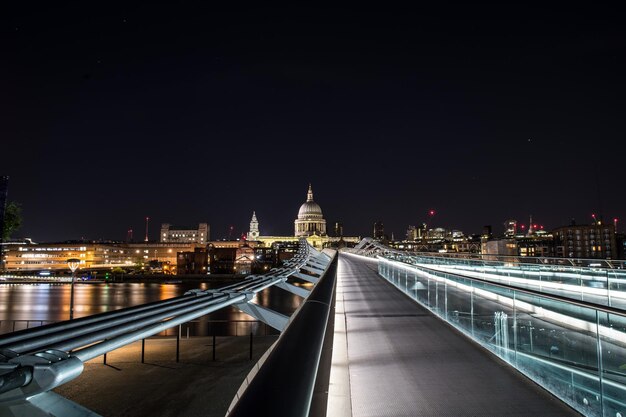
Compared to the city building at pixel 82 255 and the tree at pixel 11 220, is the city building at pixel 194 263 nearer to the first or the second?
the city building at pixel 82 255

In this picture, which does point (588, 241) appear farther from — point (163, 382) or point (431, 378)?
point (431, 378)

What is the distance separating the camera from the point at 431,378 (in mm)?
3988

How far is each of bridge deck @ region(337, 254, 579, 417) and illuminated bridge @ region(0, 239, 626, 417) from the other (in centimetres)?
2

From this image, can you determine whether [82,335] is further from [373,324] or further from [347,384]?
[373,324]

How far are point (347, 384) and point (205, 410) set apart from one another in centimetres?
977

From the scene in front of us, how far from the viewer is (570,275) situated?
14531 millimetres

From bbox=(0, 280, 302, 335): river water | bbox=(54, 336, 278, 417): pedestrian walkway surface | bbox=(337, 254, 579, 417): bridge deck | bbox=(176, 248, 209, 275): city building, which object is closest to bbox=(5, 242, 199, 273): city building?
bbox=(176, 248, 209, 275): city building

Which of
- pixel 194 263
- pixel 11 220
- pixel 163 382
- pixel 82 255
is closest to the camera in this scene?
pixel 163 382

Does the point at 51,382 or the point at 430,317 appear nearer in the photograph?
the point at 51,382

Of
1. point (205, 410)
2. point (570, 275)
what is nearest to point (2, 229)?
point (205, 410)

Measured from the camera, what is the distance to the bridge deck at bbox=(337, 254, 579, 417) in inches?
128

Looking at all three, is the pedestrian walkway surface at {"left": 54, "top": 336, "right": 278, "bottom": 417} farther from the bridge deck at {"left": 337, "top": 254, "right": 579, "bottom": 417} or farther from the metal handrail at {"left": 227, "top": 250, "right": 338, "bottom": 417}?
the metal handrail at {"left": 227, "top": 250, "right": 338, "bottom": 417}

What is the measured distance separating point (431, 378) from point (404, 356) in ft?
2.83

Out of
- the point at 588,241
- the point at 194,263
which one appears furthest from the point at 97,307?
the point at 588,241
